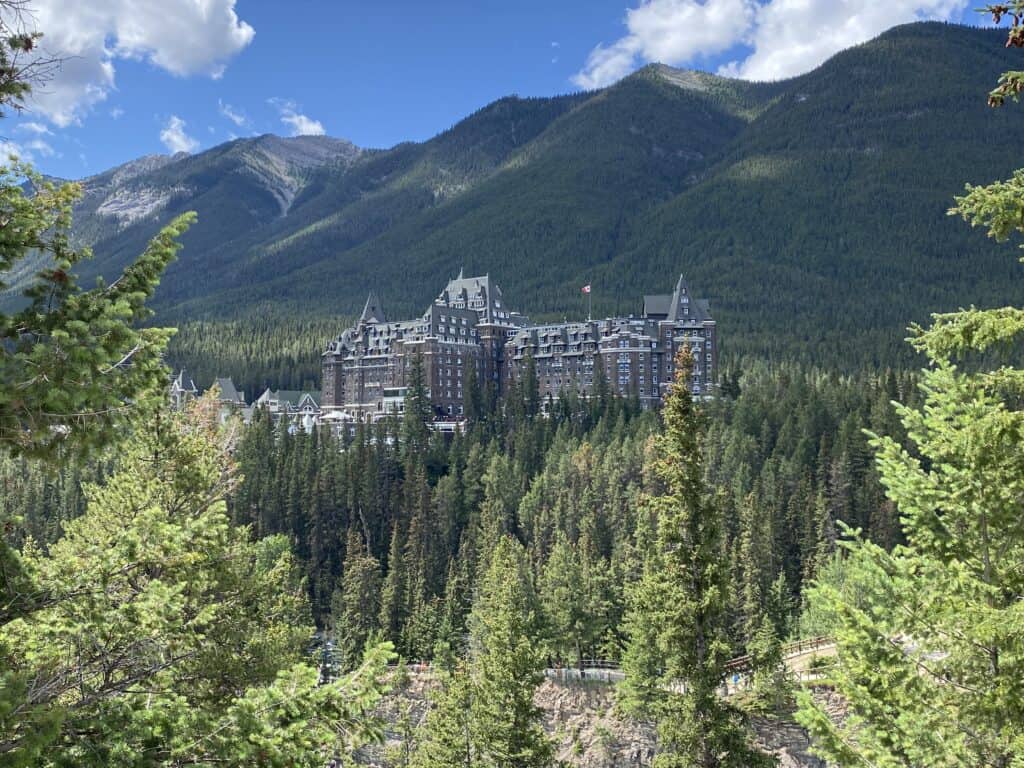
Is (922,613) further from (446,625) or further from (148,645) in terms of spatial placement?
(446,625)

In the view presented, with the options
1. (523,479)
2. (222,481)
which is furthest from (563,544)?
(222,481)

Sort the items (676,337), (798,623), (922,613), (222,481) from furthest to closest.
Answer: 1. (676,337)
2. (798,623)
3. (222,481)
4. (922,613)

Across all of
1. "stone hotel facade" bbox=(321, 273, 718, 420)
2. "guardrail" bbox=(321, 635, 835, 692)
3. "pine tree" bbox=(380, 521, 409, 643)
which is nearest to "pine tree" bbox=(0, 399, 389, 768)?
"guardrail" bbox=(321, 635, 835, 692)

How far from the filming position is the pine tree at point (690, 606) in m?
19.1

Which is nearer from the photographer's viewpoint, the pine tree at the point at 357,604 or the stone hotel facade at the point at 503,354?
the pine tree at the point at 357,604

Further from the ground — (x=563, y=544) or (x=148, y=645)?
(x=148, y=645)

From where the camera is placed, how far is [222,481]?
1922cm

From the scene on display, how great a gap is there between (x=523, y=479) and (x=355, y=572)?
29.5 metres

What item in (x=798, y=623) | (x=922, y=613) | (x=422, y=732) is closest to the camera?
(x=922, y=613)

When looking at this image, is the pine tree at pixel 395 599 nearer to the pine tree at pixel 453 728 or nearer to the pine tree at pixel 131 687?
the pine tree at pixel 453 728

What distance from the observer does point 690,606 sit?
19484mm

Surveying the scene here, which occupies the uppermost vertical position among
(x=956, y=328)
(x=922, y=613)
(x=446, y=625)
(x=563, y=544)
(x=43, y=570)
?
(x=956, y=328)

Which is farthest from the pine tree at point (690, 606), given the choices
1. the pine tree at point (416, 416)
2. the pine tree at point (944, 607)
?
the pine tree at point (416, 416)

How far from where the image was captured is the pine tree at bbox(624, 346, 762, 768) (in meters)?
19.1
